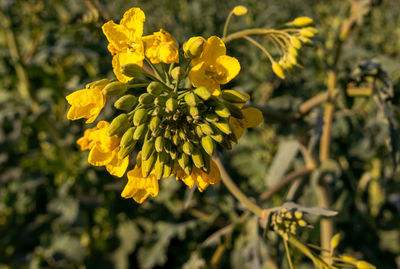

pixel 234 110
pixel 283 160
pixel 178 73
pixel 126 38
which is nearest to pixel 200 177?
pixel 234 110

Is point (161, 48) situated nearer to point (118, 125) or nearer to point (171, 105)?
point (171, 105)

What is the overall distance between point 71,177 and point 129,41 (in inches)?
80.2

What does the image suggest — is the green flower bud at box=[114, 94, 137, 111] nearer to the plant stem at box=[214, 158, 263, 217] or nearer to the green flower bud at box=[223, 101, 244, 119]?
the green flower bud at box=[223, 101, 244, 119]

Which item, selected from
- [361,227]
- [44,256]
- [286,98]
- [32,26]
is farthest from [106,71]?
[361,227]

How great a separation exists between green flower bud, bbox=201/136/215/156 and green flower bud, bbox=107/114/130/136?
1.07 ft

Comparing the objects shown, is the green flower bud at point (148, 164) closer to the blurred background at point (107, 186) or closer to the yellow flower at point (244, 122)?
the yellow flower at point (244, 122)

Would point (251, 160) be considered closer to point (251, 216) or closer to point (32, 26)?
point (251, 216)

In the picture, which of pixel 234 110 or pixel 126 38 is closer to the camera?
pixel 234 110

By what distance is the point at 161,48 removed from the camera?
1.26 m

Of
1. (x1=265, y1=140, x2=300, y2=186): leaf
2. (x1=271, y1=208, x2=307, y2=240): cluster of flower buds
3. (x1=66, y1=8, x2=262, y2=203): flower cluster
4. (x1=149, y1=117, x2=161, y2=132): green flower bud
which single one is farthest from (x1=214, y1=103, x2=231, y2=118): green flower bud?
(x1=265, y1=140, x2=300, y2=186): leaf

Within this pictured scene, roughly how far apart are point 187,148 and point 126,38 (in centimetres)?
54

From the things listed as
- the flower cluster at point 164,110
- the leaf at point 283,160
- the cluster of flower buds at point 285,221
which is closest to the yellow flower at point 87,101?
the flower cluster at point 164,110

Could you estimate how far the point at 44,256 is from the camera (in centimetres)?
313

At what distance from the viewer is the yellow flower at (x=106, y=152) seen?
136 centimetres
